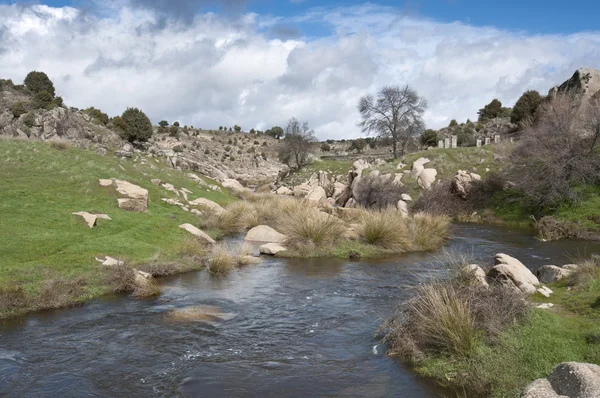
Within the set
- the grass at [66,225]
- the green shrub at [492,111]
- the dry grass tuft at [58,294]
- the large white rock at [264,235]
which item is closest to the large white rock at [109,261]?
the grass at [66,225]

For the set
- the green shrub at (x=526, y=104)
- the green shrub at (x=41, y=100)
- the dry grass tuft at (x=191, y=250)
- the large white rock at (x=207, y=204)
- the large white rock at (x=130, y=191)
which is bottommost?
the dry grass tuft at (x=191, y=250)

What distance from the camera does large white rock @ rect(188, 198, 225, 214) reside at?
102ft

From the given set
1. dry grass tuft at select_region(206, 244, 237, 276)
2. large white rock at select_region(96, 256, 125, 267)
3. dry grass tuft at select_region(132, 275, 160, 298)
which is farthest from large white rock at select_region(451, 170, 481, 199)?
dry grass tuft at select_region(132, 275, 160, 298)

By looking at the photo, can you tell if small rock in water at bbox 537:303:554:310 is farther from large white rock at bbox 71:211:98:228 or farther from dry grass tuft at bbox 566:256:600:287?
large white rock at bbox 71:211:98:228

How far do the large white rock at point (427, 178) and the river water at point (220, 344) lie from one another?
26.9 meters

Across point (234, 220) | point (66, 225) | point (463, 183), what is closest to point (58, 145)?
point (234, 220)

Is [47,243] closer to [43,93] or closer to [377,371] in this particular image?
[377,371]

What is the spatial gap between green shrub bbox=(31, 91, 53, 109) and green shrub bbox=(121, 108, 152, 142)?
34.7 feet

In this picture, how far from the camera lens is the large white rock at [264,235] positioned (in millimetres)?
23427

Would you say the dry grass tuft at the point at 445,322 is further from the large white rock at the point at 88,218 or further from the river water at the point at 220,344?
A: the large white rock at the point at 88,218

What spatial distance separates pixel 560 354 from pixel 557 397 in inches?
97.3

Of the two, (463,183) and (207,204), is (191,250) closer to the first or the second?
(207,204)

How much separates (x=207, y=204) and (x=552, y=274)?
75.7 feet

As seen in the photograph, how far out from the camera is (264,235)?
78.8ft
